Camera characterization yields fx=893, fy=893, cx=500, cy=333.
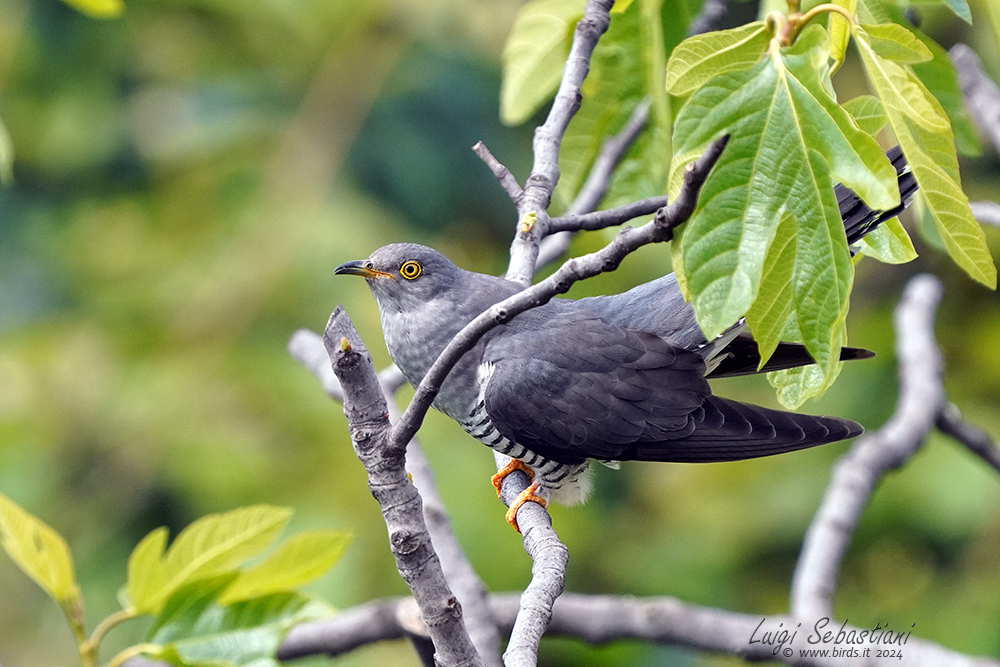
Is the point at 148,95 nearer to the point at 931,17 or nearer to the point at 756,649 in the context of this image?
the point at 931,17

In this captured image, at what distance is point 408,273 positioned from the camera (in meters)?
2.51

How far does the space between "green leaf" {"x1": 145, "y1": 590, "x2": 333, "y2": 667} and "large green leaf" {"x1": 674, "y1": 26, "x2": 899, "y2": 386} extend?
1431mm

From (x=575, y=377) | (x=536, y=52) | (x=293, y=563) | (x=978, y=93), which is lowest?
(x=293, y=563)

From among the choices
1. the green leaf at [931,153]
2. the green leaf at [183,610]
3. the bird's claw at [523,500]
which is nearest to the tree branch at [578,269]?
the green leaf at [931,153]

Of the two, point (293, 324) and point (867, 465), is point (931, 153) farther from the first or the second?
point (293, 324)

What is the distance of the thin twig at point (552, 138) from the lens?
86.6 inches

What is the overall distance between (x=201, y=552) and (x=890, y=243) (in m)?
1.70

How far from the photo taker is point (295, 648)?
9.14 feet

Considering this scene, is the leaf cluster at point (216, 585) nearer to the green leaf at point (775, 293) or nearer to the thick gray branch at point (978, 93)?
the green leaf at point (775, 293)

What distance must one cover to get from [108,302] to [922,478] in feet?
15.3

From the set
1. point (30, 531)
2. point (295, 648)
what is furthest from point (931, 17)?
point (30, 531)

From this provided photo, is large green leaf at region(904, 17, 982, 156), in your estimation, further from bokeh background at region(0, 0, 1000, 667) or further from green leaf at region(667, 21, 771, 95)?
bokeh background at region(0, 0, 1000, 667)

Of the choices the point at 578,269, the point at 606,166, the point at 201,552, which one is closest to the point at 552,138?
the point at 606,166

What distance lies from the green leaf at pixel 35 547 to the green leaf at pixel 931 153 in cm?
194
